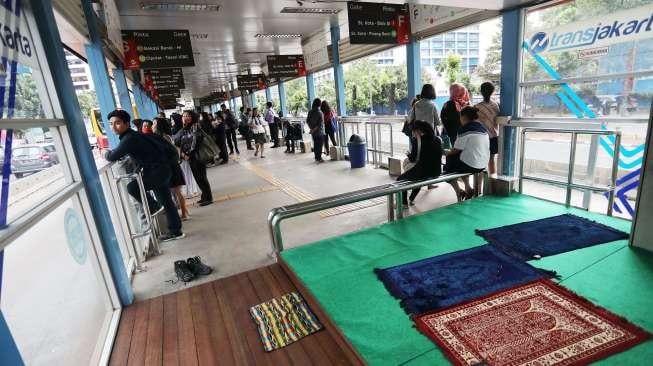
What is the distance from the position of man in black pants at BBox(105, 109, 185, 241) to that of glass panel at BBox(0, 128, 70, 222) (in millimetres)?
1132

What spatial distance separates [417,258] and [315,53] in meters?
8.66

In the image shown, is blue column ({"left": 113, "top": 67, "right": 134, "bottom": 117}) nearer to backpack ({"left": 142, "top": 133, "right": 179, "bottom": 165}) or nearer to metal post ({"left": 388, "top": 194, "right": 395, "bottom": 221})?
backpack ({"left": 142, "top": 133, "right": 179, "bottom": 165})

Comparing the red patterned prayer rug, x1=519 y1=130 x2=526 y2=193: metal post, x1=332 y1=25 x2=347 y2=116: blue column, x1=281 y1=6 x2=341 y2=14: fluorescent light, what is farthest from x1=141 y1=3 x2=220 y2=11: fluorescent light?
the red patterned prayer rug

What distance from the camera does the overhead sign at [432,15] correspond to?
548 centimetres

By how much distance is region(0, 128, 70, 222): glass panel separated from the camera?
5.65 ft

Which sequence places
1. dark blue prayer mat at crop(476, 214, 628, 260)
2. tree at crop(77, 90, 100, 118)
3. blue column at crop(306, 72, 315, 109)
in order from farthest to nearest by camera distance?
blue column at crop(306, 72, 315, 109) < dark blue prayer mat at crop(476, 214, 628, 260) < tree at crop(77, 90, 100, 118)

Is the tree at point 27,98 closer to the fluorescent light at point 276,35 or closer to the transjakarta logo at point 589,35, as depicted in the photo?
the transjakarta logo at point 589,35

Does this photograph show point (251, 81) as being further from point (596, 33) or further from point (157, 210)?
point (596, 33)

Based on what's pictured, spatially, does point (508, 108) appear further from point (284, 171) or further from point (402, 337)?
point (284, 171)

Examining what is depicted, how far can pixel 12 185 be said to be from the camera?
1.69m

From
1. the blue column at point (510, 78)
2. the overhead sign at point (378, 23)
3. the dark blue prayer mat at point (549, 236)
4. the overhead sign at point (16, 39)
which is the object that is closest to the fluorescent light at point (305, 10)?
the overhead sign at point (378, 23)

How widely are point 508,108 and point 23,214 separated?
5528 millimetres

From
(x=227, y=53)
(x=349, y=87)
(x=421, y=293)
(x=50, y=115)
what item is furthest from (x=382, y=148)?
(x=349, y=87)

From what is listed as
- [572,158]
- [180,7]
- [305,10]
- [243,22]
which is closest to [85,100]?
[180,7]
